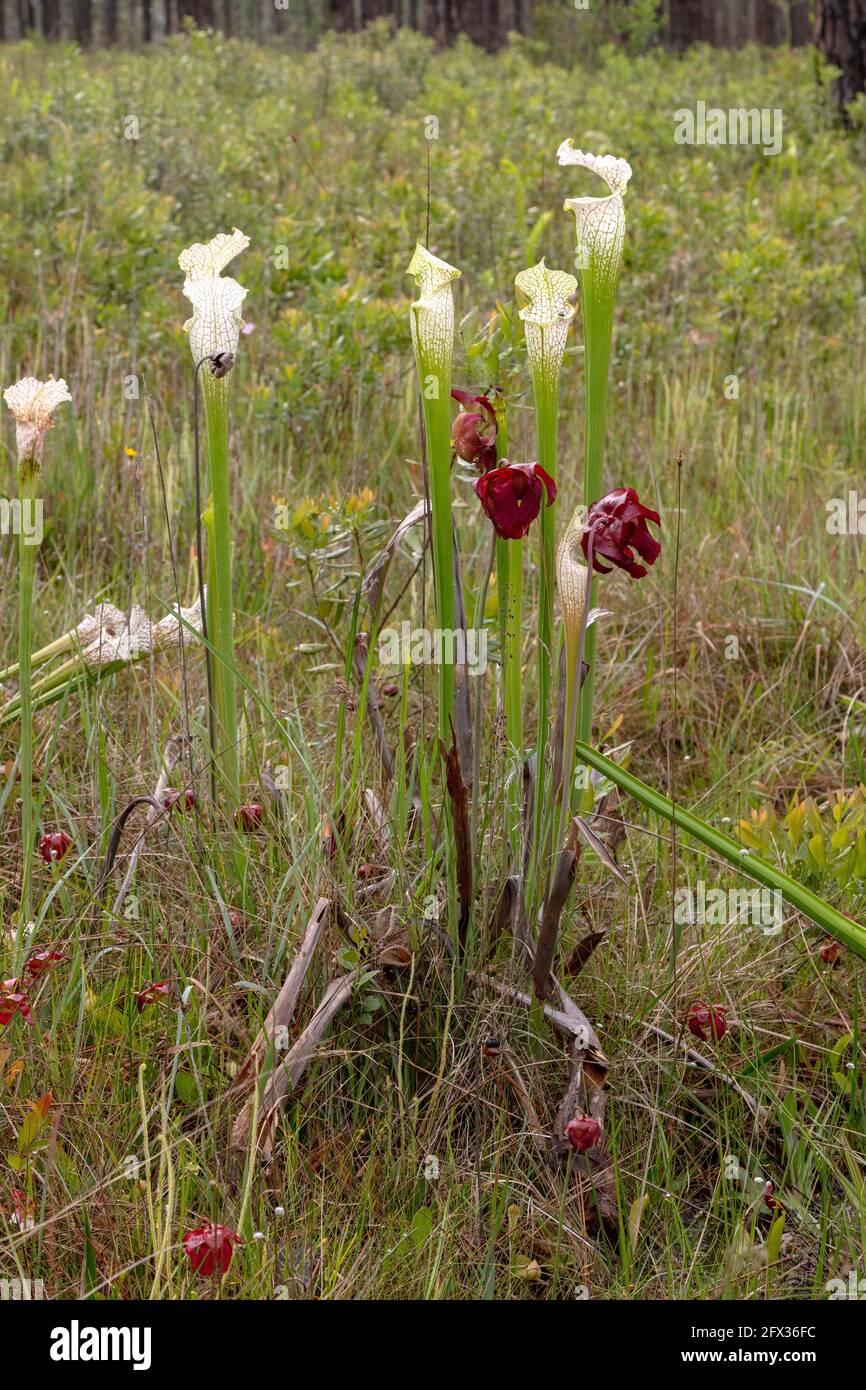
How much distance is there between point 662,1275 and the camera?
4.74 ft

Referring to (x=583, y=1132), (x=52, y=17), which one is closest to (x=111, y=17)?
(x=52, y=17)

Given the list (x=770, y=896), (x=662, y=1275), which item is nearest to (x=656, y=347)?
(x=770, y=896)

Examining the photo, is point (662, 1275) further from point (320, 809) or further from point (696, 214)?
point (696, 214)

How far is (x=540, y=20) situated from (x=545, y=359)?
638 inches

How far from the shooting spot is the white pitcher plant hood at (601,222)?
1.49 meters

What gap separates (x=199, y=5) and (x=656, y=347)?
64.0 feet

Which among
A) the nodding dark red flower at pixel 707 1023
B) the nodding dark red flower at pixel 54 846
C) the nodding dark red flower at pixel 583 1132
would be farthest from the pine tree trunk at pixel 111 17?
the nodding dark red flower at pixel 583 1132

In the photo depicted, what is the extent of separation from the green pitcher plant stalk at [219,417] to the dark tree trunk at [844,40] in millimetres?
8460

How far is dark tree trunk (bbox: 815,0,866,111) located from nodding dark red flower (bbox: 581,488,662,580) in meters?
8.62

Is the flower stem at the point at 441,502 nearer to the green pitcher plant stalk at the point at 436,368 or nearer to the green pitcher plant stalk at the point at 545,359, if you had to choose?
the green pitcher plant stalk at the point at 436,368

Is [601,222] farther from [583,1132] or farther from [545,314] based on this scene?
[583,1132]

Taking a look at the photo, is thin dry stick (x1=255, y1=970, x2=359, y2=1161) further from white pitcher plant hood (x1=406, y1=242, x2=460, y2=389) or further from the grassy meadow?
white pitcher plant hood (x1=406, y1=242, x2=460, y2=389)

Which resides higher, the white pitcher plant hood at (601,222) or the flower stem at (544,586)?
the white pitcher plant hood at (601,222)

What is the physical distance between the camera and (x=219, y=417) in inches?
66.1
